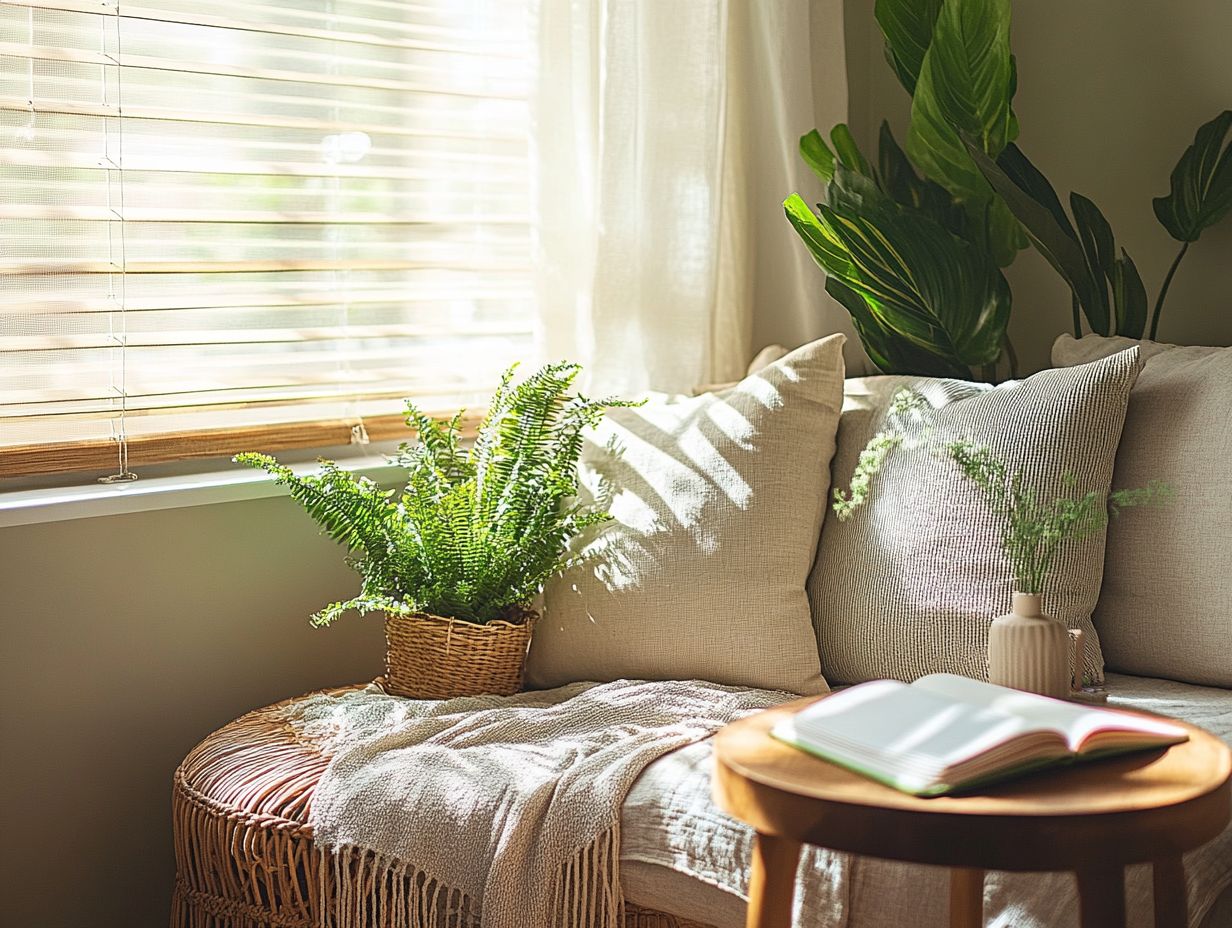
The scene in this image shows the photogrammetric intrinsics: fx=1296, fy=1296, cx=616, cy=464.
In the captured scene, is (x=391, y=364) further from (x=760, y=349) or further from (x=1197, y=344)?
(x=1197, y=344)

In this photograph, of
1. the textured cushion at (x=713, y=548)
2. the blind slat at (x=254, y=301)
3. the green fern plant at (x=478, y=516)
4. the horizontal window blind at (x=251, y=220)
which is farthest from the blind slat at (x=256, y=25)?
the textured cushion at (x=713, y=548)

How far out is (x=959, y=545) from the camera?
174 centimetres

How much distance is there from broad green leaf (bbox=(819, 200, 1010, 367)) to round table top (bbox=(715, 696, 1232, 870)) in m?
1.09

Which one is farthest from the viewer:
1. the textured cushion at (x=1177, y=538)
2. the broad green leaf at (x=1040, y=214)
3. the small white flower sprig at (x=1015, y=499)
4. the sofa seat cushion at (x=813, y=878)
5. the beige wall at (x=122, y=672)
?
the broad green leaf at (x=1040, y=214)

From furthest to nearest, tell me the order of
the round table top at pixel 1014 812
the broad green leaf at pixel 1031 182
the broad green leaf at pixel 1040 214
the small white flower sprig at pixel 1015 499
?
the broad green leaf at pixel 1031 182 < the broad green leaf at pixel 1040 214 < the small white flower sprig at pixel 1015 499 < the round table top at pixel 1014 812

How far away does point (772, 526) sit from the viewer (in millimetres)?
1826

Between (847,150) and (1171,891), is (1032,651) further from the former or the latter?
(847,150)

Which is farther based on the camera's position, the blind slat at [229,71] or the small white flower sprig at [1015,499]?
the blind slat at [229,71]

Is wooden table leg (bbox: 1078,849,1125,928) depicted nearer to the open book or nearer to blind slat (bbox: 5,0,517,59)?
the open book

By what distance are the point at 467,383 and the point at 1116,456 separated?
1.10 m

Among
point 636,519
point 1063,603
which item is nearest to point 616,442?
point 636,519

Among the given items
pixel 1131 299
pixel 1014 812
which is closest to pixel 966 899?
pixel 1014 812

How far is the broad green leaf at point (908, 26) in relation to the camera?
218cm

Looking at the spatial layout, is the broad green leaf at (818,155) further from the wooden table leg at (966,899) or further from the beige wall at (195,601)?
the wooden table leg at (966,899)
